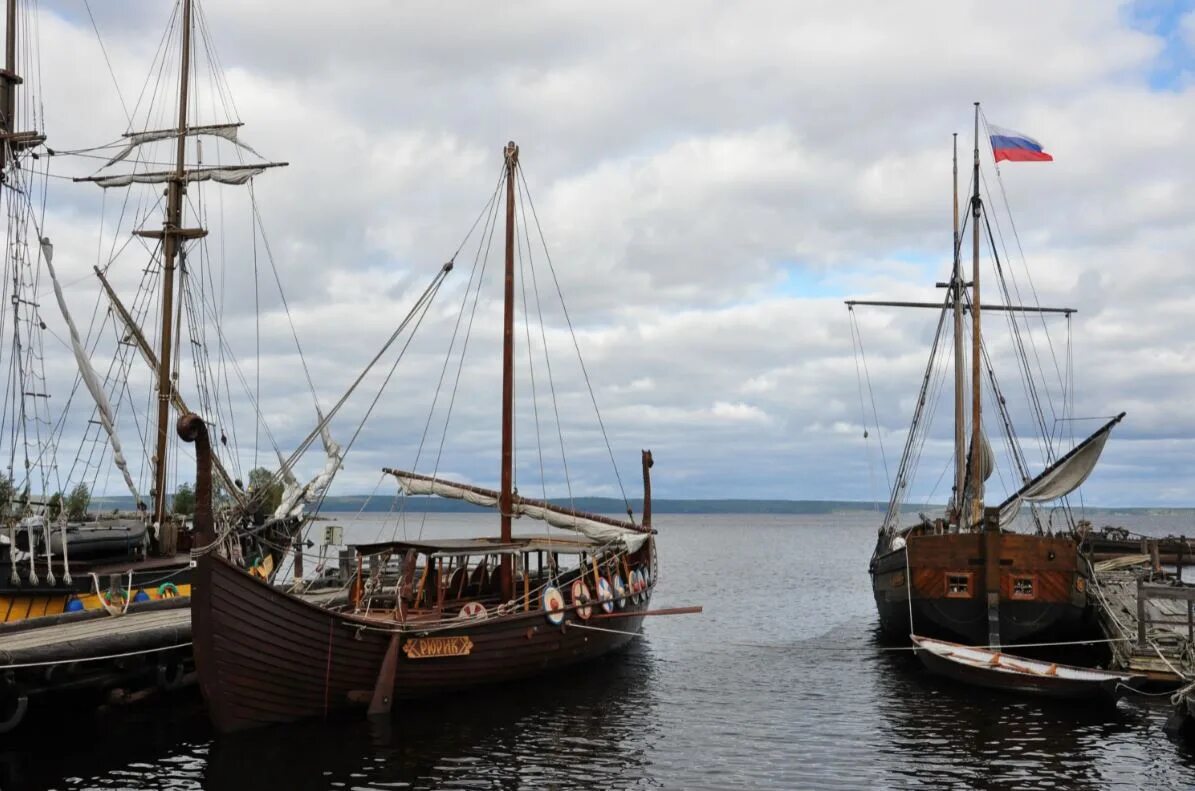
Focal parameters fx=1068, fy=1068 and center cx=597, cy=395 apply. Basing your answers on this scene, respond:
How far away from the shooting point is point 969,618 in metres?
34.0

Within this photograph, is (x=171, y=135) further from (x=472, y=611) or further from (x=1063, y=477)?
(x=1063, y=477)

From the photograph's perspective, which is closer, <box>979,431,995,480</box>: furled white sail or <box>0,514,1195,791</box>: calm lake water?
<box>0,514,1195,791</box>: calm lake water

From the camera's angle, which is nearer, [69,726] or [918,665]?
[69,726]

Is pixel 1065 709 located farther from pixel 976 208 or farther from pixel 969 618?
pixel 976 208

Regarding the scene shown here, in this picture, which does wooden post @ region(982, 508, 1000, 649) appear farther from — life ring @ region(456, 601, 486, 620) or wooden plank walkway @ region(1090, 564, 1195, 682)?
life ring @ region(456, 601, 486, 620)

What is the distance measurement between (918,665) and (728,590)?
40.5 metres

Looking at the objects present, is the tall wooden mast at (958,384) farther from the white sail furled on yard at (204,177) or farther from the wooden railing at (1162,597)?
the white sail furled on yard at (204,177)

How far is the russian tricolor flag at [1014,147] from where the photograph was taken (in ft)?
124

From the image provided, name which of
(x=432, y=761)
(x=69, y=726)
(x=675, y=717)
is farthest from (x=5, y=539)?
(x=675, y=717)

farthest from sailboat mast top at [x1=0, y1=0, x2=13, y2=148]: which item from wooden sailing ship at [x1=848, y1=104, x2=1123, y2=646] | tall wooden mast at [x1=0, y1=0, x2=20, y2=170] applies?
wooden sailing ship at [x1=848, y1=104, x2=1123, y2=646]

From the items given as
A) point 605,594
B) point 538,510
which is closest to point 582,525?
point 538,510

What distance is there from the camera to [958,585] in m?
34.2

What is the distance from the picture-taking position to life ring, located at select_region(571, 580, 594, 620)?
31.3 meters

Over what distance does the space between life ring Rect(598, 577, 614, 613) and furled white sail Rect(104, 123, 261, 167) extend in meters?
26.4
